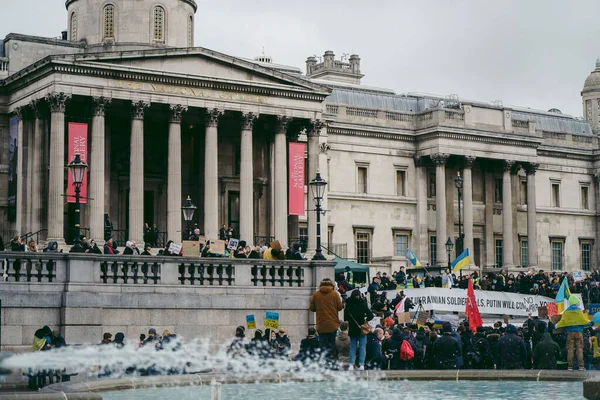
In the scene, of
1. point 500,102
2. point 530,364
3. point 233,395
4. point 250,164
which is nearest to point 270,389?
point 233,395

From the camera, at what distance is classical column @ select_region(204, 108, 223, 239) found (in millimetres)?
58375

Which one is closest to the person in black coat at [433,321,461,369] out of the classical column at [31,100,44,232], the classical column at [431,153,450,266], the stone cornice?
the stone cornice

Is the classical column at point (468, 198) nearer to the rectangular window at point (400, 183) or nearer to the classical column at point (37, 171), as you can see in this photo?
the rectangular window at point (400, 183)

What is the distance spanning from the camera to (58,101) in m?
54.6

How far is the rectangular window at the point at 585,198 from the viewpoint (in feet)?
276

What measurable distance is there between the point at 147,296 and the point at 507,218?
1832 inches

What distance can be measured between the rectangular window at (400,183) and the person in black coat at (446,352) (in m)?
47.2

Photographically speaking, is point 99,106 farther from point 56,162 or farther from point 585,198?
point 585,198

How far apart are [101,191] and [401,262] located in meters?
19.4

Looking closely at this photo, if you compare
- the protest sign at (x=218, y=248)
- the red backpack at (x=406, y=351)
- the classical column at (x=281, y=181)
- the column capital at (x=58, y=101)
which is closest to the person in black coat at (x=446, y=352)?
the red backpack at (x=406, y=351)

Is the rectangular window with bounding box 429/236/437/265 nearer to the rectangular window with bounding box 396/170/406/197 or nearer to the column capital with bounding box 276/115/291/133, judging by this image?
the rectangular window with bounding box 396/170/406/197

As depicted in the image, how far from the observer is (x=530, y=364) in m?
30.2

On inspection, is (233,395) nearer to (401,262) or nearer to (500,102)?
(401,262)

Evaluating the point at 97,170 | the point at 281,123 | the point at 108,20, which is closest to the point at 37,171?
the point at 97,170
